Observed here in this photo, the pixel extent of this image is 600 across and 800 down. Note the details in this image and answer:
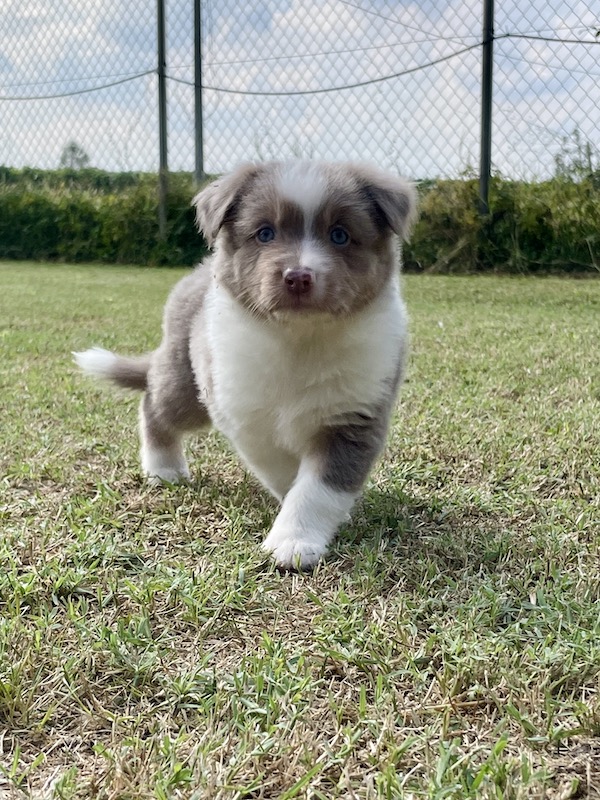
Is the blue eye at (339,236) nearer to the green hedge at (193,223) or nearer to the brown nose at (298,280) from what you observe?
the brown nose at (298,280)

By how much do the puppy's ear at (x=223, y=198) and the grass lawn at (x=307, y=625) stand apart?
81 cm

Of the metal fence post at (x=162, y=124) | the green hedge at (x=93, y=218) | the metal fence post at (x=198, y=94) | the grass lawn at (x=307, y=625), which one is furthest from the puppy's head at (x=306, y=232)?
the metal fence post at (x=162, y=124)

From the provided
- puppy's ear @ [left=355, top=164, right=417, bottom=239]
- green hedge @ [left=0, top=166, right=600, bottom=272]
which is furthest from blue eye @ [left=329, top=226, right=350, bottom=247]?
green hedge @ [left=0, top=166, right=600, bottom=272]

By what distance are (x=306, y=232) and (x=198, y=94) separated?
9691mm

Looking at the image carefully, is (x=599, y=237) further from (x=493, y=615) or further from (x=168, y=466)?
(x=493, y=615)

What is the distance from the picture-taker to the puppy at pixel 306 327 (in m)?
2.11

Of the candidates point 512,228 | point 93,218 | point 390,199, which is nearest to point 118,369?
point 390,199

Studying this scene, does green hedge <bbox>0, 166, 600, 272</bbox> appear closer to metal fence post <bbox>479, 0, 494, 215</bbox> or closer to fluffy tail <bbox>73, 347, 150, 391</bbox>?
metal fence post <bbox>479, 0, 494, 215</bbox>

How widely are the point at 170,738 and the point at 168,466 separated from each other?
1528mm

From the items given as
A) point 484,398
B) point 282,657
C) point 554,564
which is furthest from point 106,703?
point 484,398

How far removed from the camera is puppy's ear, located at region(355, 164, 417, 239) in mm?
2299

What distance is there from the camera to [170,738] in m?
1.22

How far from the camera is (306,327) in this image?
2186 millimetres

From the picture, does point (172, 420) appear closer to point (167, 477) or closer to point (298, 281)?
point (167, 477)
